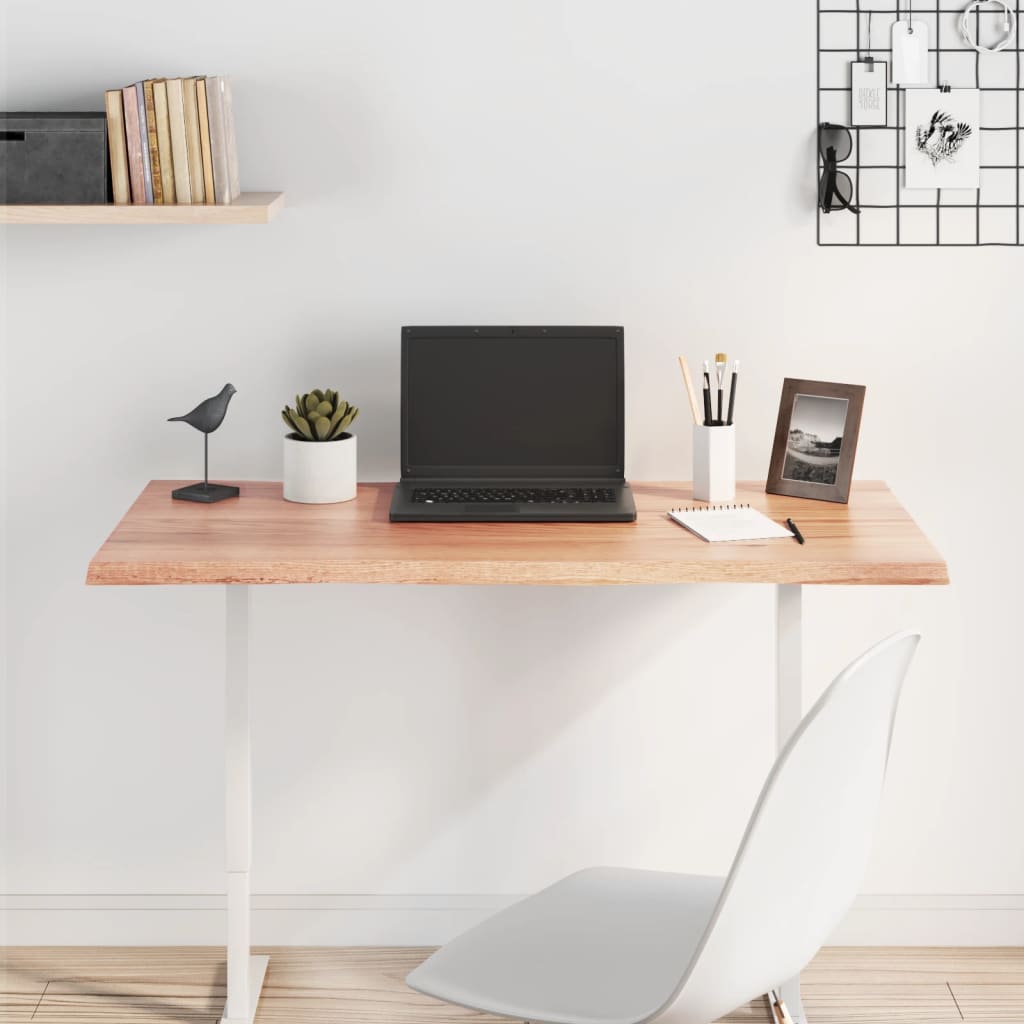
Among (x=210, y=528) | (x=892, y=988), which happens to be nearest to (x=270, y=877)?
(x=210, y=528)

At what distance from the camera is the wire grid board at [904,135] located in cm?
230

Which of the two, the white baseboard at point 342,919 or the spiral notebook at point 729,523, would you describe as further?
the white baseboard at point 342,919

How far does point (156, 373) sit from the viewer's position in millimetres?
2398

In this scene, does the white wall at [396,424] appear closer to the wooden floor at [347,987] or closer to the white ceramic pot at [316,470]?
the wooden floor at [347,987]

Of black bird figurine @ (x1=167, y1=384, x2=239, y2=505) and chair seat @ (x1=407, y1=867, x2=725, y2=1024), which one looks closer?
chair seat @ (x1=407, y1=867, x2=725, y2=1024)

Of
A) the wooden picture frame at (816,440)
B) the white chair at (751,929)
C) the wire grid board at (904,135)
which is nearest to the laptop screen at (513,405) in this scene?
the wooden picture frame at (816,440)

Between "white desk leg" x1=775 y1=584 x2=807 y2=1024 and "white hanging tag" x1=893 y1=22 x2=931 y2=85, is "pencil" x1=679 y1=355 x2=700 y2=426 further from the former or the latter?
"white hanging tag" x1=893 y1=22 x2=931 y2=85

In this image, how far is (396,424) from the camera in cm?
242

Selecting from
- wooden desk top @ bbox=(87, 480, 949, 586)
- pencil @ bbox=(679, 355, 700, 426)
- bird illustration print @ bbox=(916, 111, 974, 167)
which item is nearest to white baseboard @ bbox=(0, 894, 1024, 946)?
wooden desk top @ bbox=(87, 480, 949, 586)

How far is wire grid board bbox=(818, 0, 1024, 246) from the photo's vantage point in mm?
2303

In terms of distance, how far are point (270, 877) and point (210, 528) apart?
2.72 ft

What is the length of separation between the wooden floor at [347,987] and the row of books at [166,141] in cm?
138

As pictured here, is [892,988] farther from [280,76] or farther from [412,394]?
[280,76]

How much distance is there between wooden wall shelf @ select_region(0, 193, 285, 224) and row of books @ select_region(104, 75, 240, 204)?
4 centimetres
